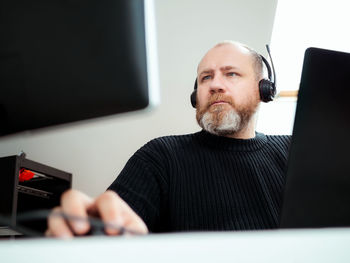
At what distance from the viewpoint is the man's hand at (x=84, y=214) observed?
→ 15.1 inches

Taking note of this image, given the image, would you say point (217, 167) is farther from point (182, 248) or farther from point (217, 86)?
point (182, 248)

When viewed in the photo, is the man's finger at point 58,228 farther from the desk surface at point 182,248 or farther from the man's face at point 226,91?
the man's face at point 226,91

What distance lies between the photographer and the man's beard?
141 centimetres

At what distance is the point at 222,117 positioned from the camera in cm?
141

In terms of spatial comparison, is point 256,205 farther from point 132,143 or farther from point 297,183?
point 132,143

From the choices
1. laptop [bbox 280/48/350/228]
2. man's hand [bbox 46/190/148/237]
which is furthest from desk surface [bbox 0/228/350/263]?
laptop [bbox 280/48/350/228]

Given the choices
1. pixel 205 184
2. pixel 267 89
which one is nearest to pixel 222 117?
pixel 267 89

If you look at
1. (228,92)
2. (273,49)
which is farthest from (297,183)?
(273,49)

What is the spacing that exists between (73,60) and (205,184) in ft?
2.66

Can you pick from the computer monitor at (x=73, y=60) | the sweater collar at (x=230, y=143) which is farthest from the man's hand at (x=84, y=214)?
the sweater collar at (x=230, y=143)

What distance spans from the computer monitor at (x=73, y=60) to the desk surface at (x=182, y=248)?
0.81 ft

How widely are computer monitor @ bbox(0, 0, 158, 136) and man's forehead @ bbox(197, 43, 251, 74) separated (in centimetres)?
97

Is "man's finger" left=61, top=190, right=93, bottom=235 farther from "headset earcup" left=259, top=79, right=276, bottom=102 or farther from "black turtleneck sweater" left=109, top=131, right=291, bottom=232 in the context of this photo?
"headset earcup" left=259, top=79, right=276, bottom=102

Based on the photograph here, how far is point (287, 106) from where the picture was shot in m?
2.05
